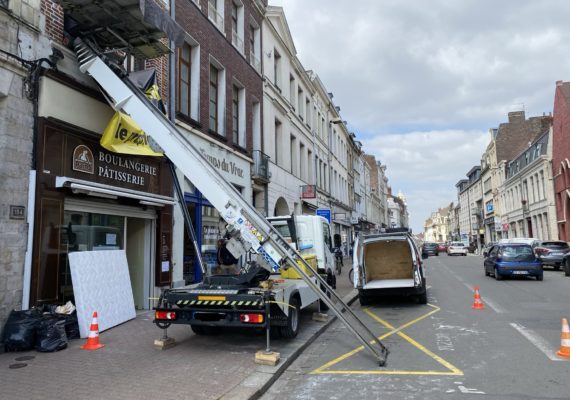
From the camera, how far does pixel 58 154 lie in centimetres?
791

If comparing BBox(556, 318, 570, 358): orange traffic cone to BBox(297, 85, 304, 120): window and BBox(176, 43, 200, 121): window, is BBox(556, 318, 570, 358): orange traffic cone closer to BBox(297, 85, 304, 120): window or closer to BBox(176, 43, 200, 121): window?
BBox(176, 43, 200, 121): window

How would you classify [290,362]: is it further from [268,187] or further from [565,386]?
[268,187]

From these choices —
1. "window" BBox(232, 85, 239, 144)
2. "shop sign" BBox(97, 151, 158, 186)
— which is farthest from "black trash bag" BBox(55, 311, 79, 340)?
"window" BBox(232, 85, 239, 144)

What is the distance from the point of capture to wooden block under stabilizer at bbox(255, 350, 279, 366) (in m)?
6.00

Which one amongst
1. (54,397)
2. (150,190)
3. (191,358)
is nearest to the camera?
(54,397)

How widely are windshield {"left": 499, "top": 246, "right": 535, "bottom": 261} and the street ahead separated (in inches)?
297

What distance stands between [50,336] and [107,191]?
296cm

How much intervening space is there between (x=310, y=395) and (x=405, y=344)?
294 cm

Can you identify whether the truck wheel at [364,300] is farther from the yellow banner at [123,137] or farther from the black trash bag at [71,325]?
the black trash bag at [71,325]

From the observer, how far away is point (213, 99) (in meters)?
15.2

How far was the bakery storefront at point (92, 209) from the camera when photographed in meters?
7.54

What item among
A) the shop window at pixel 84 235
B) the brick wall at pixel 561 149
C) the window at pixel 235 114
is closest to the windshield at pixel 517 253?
the window at pixel 235 114

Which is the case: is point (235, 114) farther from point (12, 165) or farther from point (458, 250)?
point (458, 250)

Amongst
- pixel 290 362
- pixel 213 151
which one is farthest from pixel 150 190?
pixel 290 362
